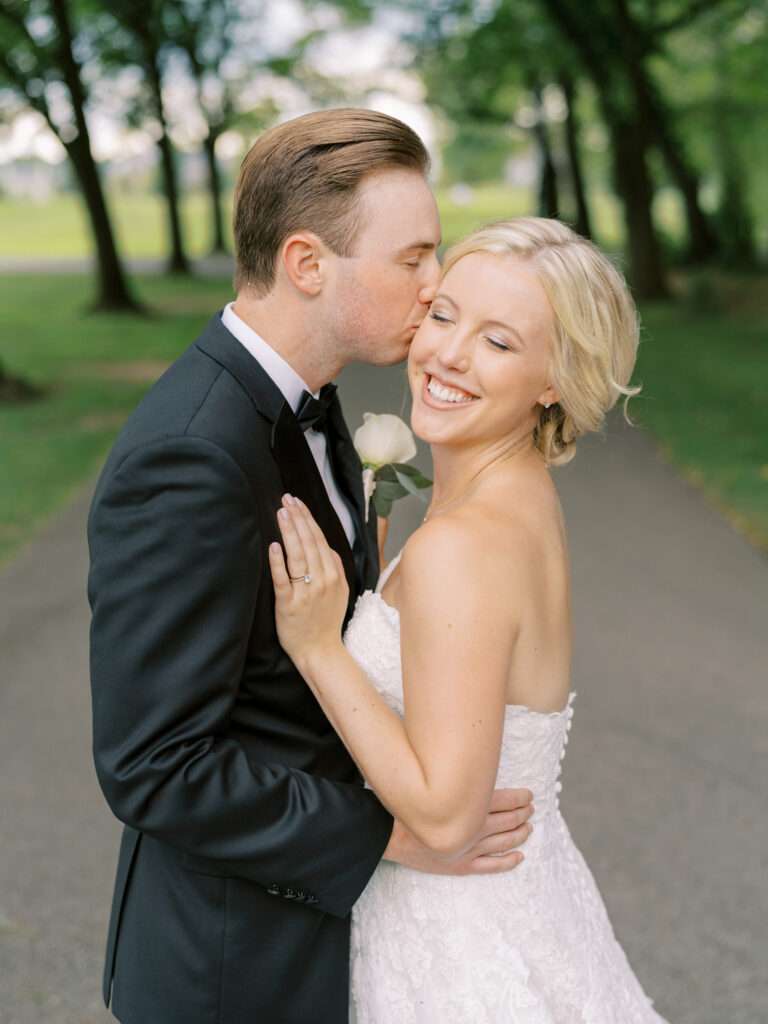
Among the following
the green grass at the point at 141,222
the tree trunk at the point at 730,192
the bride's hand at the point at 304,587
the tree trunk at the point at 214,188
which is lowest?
the green grass at the point at 141,222

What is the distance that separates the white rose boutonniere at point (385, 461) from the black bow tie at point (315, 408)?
248mm

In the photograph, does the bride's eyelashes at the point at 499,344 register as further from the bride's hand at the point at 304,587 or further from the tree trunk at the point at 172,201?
the tree trunk at the point at 172,201

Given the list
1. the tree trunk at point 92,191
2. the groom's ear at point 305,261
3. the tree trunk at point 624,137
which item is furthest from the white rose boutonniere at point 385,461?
the tree trunk at point 624,137

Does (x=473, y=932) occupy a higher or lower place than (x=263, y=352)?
lower

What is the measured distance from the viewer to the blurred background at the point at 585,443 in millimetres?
4918

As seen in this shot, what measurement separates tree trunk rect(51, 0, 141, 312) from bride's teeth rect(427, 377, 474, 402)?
21634 millimetres

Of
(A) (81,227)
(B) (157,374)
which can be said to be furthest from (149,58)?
(A) (81,227)

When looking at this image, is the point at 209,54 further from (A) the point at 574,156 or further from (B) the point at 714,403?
(B) the point at 714,403

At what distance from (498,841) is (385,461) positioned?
93 cm

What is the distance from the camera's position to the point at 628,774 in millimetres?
5773

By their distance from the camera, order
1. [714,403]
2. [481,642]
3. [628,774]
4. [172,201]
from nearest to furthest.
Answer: [481,642], [628,774], [714,403], [172,201]

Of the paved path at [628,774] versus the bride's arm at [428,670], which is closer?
the bride's arm at [428,670]

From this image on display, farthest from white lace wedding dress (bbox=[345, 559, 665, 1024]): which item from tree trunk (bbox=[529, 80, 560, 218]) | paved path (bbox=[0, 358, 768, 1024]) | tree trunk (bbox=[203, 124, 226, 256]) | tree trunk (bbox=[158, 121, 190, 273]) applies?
tree trunk (bbox=[203, 124, 226, 256])

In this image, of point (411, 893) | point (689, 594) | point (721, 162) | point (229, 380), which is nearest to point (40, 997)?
point (411, 893)
